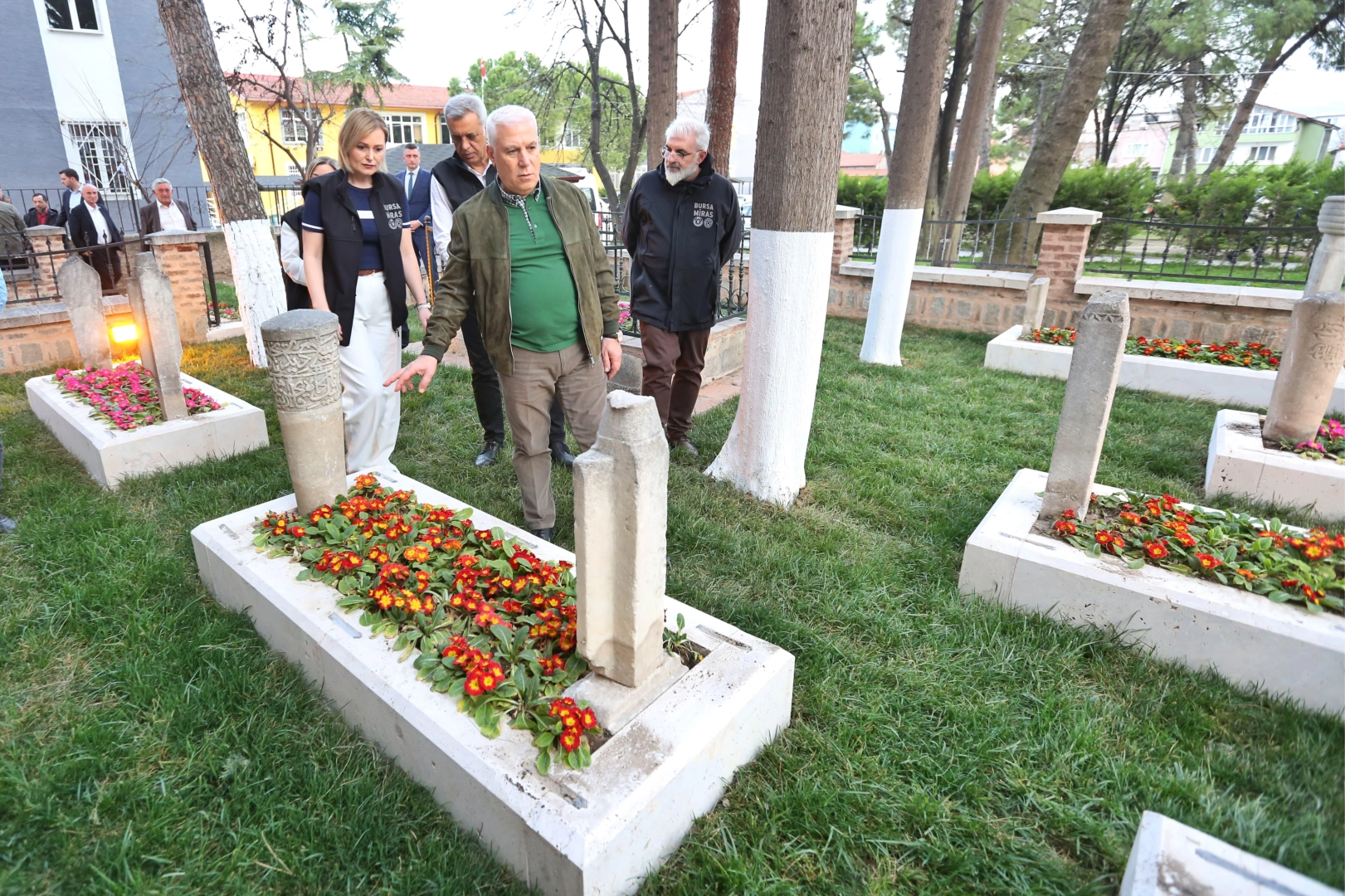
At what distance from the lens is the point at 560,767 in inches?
75.6

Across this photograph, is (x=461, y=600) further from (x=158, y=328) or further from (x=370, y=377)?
(x=158, y=328)

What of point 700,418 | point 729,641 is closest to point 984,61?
point 700,418

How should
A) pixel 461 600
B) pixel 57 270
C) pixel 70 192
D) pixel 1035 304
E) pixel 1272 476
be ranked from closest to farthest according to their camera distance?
pixel 461 600 → pixel 1272 476 → pixel 1035 304 → pixel 57 270 → pixel 70 192

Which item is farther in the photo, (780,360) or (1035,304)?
(1035,304)

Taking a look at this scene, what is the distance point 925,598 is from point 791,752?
114 cm

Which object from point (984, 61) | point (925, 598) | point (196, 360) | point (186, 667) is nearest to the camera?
point (186, 667)

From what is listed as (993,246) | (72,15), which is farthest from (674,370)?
(72,15)

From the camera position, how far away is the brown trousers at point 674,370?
442cm

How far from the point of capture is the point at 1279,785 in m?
2.16

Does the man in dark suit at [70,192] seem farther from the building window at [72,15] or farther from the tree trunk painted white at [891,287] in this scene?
the tree trunk painted white at [891,287]

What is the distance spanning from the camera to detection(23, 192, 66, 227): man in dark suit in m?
10.9

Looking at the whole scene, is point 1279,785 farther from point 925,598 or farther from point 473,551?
point 473,551

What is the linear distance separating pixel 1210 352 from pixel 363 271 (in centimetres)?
693

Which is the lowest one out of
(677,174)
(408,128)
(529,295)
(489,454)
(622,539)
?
(489,454)
